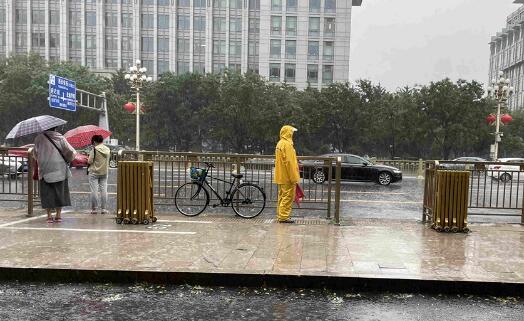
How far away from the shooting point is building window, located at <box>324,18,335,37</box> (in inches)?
2749

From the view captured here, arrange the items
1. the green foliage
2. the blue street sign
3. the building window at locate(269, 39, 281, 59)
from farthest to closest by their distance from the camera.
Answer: the building window at locate(269, 39, 281, 59) → the green foliage → the blue street sign

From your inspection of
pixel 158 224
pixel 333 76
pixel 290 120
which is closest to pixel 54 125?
pixel 158 224

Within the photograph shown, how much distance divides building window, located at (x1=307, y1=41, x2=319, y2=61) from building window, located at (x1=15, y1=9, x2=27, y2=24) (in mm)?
45801

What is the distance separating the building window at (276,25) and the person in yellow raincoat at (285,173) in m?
64.6

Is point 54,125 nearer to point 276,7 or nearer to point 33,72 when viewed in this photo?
point 33,72

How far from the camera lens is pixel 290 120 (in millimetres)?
38000

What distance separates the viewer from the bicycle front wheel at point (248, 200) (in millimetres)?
8711

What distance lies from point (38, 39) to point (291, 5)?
41.1 metres

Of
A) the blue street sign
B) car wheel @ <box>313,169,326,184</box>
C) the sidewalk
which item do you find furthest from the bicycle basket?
the blue street sign

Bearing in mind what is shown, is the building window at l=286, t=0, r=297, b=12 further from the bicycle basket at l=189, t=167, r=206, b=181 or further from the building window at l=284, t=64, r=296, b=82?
the bicycle basket at l=189, t=167, r=206, b=181

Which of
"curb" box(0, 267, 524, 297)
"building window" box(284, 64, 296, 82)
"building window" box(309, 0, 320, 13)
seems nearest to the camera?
"curb" box(0, 267, 524, 297)

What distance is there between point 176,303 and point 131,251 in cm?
171

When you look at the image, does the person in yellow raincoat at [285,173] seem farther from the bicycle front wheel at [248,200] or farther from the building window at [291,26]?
the building window at [291,26]

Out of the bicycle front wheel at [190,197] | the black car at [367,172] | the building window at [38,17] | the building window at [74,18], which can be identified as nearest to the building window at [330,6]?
the building window at [74,18]
